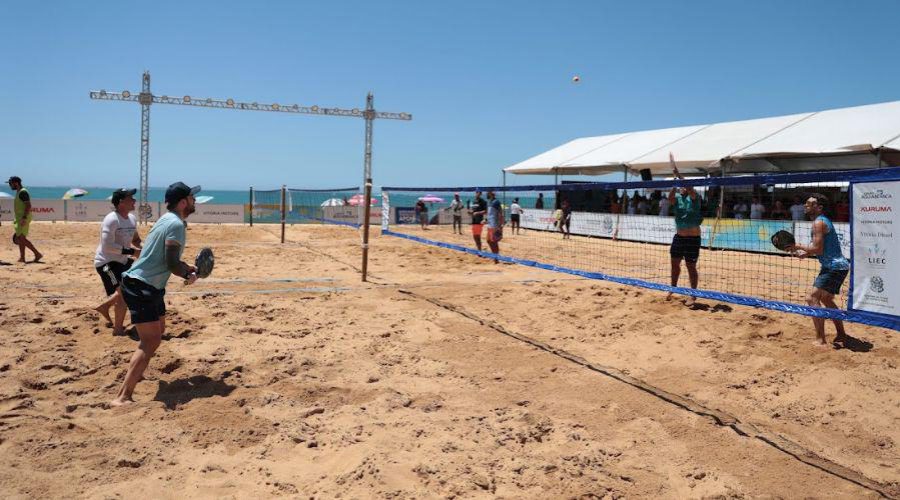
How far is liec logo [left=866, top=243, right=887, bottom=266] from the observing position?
12.1 feet

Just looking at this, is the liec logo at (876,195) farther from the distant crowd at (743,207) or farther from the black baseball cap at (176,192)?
the distant crowd at (743,207)

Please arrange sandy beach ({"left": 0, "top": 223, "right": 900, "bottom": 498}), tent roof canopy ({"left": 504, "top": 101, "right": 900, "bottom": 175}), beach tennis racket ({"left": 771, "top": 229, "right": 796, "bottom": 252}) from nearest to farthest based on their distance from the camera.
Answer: sandy beach ({"left": 0, "top": 223, "right": 900, "bottom": 498})
beach tennis racket ({"left": 771, "top": 229, "right": 796, "bottom": 252})
tent roof canopy ({"left": 504, "top": 101, "right": 900, "bottom": 175})

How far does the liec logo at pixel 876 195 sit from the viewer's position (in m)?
3.63

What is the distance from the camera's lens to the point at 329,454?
12.0 ft

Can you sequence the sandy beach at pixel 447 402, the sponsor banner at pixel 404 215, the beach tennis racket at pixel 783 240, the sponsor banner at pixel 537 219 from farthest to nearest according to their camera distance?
the sponsor banner at pixel 404 215 → the sponsor banner at pixel 537 219 → the beach tennis racket at pixel 783 240 → the sandy beach at pixel 447 402

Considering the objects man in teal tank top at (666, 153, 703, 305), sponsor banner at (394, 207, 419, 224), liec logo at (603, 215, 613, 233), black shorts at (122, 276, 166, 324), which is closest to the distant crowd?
liec logo at (603, 215, 613, 233)

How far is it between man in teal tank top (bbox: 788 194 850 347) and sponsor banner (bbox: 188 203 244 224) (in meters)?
25.7

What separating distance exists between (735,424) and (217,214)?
2648cm

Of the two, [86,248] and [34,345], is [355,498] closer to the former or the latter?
[34,345]

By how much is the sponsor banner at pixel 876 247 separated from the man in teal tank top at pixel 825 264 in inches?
72.1

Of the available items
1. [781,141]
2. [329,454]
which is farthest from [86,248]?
[781,141]

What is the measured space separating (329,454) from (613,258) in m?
11.3

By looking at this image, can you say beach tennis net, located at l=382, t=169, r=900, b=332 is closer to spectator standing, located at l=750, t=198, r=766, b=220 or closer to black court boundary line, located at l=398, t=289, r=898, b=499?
spectator standing, located at l=750, t=198, r=766, b=220

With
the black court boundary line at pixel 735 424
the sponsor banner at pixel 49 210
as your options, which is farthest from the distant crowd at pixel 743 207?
the sponsor banner at pixel 49 210
